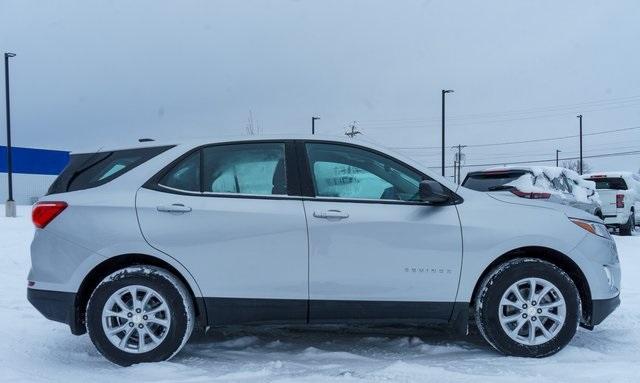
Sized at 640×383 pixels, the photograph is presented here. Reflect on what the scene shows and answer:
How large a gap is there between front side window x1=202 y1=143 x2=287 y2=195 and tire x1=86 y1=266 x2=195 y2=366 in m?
0.80

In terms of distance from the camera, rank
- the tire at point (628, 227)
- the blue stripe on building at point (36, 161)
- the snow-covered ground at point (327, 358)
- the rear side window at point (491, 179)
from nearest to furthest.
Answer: the snow-covered ground at point (327, 358) → the rear side window at point (491, 179) → the tire at point (628, 227) → the blue stripe on building at point (36, 161)

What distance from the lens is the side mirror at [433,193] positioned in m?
4.27

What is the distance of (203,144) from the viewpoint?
4.54 metres

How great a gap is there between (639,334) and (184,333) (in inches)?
152

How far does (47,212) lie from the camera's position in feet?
14.2

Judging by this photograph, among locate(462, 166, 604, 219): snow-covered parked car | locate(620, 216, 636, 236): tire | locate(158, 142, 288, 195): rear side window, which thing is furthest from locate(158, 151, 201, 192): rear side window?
locate(620, 216, 636, 236): tire

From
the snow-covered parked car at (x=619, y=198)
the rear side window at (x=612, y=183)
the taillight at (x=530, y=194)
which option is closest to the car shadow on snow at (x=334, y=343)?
the taillight at (x=530, y=194)

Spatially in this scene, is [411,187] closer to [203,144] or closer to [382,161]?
[382,161]

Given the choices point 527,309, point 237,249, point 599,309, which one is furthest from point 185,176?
point 599,309

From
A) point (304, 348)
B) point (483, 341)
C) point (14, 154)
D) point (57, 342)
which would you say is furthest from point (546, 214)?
point (14, 154)

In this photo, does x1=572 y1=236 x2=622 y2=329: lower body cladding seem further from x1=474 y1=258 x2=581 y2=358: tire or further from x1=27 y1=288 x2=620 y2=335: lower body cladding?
x1=27 y1=288 x2=620 y2=335: lower body cladding

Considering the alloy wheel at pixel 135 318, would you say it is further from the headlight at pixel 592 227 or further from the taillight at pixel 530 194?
the taillight at pixel 530 194

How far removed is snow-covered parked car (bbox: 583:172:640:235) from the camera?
15.3 meters

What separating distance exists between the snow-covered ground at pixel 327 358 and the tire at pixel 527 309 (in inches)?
4.9
